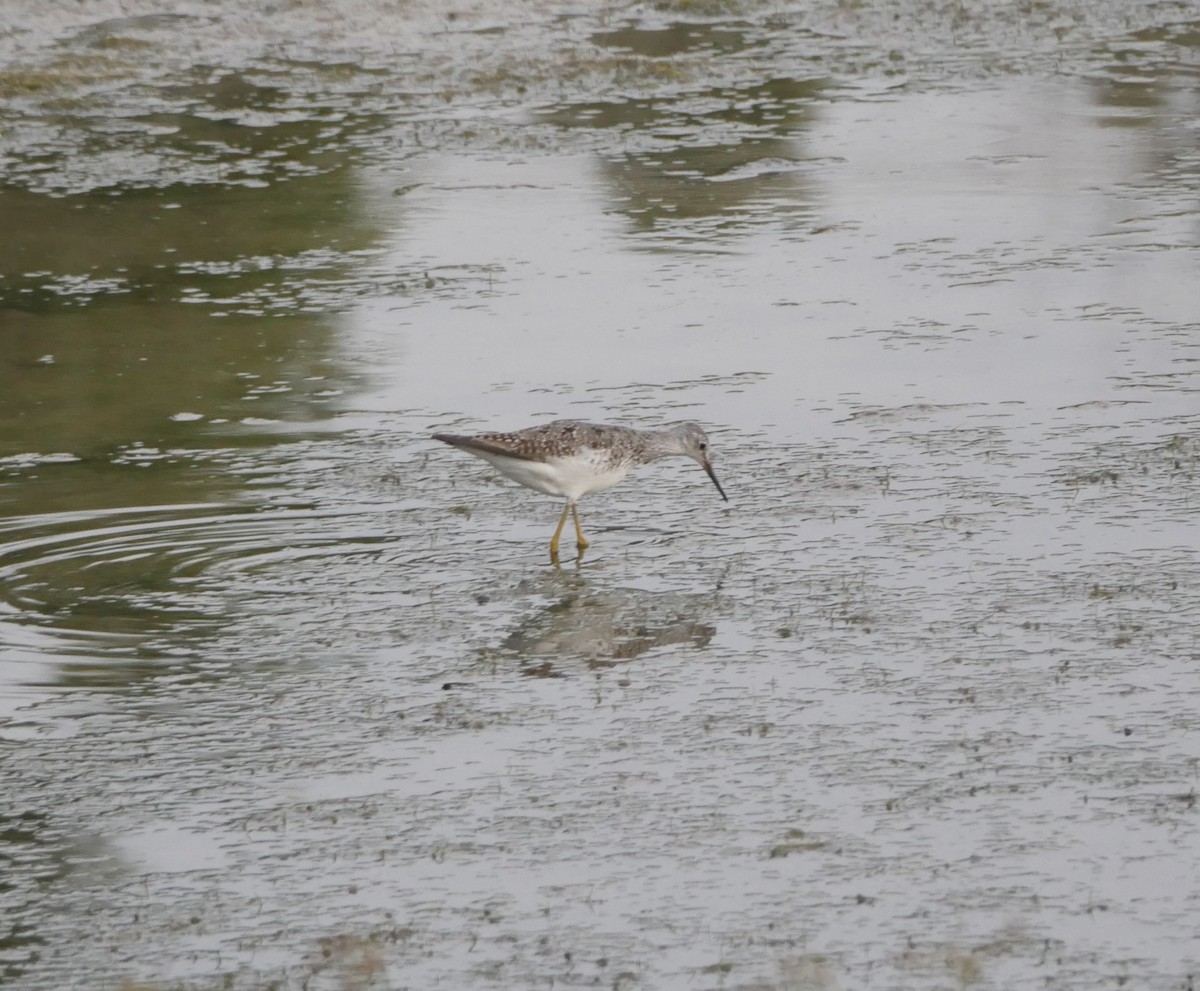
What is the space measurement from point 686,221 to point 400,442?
489 cm

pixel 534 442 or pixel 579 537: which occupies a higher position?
pixel 534 442

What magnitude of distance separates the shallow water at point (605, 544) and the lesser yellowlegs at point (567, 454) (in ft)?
1.09

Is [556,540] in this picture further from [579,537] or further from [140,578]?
[140,578]

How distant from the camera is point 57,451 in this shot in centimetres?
1125

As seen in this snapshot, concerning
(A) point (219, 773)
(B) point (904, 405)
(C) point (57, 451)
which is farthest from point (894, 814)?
(C) point (57, 451)

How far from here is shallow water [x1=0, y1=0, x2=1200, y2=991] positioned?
635 centimetres

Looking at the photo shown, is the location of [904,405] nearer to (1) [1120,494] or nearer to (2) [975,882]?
(1) [1120,494]

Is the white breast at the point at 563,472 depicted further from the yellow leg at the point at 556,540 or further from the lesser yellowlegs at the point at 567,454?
the yellow leg at the point at 556,540

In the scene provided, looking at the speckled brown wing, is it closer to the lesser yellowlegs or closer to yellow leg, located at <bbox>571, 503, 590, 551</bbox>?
the lesser yellowlegs

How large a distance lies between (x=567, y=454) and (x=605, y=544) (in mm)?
592

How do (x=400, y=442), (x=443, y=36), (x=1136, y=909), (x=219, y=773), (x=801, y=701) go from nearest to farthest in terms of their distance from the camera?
1. (x=1136, y=909)
2. (x=219, y=773)
3. (x=801, y=701)
4. (x=400, y=442)
5. (x=443, y=36)

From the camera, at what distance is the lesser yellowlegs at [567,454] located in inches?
373

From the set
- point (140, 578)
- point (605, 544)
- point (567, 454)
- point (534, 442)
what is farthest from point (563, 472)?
point (140, 578)

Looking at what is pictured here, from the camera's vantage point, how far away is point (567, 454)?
9500mm
